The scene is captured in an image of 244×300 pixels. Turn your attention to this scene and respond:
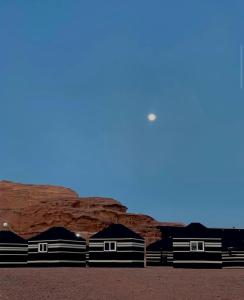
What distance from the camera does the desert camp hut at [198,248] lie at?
135ft

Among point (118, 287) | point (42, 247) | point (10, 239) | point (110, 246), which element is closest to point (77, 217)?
point (10, 239)

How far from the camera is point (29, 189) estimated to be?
149m

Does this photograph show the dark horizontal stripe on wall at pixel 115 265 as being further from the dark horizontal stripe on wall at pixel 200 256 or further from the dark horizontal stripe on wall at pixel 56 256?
the dark horizontal stripe on wall at pixel 200 256

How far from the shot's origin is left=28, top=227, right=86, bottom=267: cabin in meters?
42.3

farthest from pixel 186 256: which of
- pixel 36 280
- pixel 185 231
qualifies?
pixel 36 280

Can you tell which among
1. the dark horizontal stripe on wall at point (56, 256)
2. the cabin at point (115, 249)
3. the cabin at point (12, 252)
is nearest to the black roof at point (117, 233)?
the cabin at point (115, 249)

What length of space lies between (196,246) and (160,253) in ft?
37.8

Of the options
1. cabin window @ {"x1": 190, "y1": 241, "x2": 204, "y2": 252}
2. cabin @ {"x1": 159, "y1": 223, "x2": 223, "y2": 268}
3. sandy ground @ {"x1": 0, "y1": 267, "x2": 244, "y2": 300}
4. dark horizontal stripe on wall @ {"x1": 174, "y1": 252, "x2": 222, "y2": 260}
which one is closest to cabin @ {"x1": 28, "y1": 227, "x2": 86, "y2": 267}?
cabin @ {"x1": 159, "y1": 223, "x2": 223, "y2": 268}

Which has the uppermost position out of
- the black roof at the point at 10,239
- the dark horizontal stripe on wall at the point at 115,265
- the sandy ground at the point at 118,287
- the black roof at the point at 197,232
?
the black roof at the point at 197,232

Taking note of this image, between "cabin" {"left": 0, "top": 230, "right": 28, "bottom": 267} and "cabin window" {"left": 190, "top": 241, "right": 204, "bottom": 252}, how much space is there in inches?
562

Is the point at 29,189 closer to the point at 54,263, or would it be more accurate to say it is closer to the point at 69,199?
the point at 69,199

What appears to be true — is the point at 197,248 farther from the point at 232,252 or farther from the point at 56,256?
the point at 56,256

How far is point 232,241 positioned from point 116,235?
1301 cm

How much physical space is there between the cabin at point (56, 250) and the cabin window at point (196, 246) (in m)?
9.39
